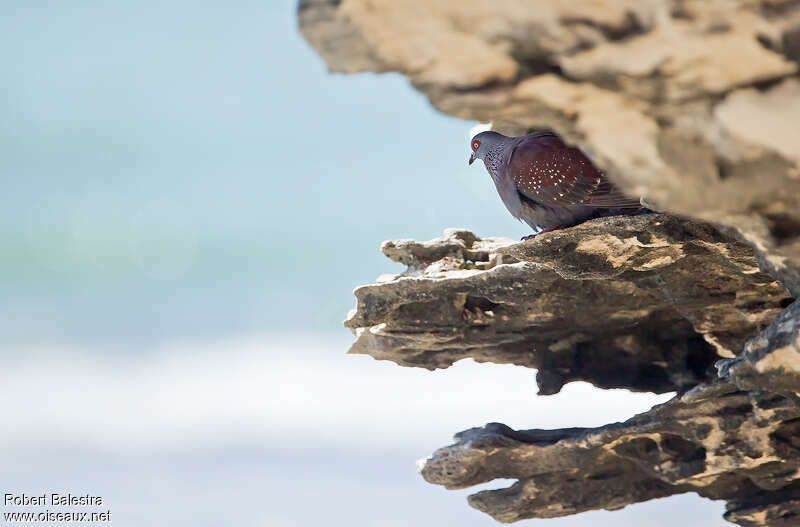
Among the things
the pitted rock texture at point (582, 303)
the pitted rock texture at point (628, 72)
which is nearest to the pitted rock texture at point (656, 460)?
the pitted rock texture at point (582, 303)

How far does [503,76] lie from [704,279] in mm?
4048

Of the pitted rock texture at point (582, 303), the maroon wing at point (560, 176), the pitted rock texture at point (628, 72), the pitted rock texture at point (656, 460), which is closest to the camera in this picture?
the pitted rock texture at point (628, 72)

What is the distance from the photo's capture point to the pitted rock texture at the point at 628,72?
112 inches

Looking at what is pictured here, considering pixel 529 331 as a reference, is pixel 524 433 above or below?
below

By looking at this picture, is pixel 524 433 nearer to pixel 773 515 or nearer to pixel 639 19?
pixel 773 515

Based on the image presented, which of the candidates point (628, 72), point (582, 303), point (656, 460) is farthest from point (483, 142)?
point (628, 72)

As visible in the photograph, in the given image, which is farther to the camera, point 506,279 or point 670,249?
point 506,279

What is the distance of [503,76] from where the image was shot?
312cm

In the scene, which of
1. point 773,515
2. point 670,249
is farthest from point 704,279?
point 773,515

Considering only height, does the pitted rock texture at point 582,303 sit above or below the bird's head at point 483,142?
below

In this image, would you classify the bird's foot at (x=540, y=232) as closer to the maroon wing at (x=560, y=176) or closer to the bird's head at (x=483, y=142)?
the maroon wing at (x=560, y=176)

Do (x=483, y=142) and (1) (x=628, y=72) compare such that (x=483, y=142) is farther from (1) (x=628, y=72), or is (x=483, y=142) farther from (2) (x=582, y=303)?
(1) (x=628, y=72)

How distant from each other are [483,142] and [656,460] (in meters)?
3.12

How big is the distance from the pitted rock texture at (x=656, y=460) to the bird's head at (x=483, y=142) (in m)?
2.38
